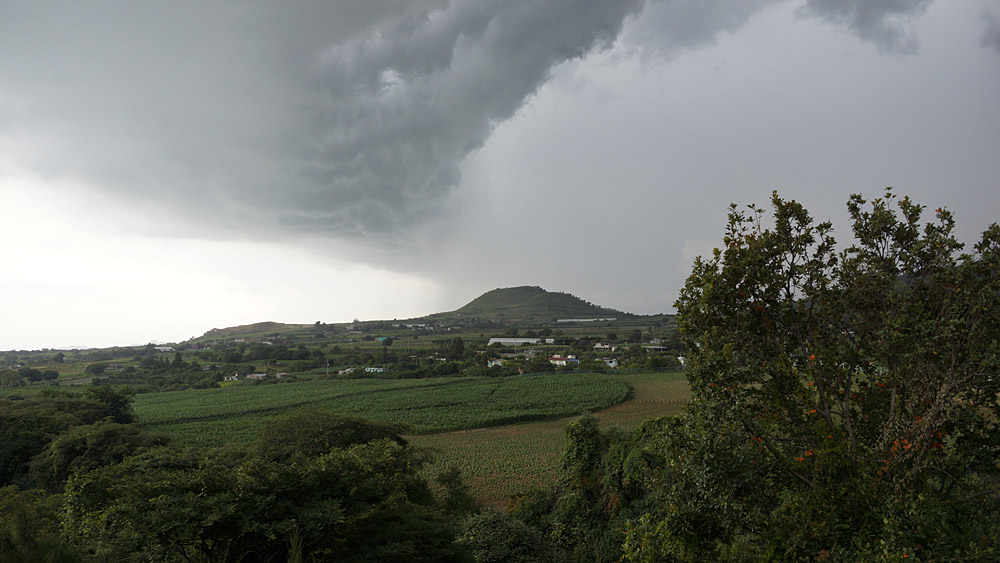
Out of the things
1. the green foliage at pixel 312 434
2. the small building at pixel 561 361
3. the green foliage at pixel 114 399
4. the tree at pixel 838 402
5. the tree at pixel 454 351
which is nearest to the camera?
the tree at pixel 838 402

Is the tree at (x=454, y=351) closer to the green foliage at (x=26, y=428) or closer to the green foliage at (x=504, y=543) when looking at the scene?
the green foliage at (x=26, y=428)

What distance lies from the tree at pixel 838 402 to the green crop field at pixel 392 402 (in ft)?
136

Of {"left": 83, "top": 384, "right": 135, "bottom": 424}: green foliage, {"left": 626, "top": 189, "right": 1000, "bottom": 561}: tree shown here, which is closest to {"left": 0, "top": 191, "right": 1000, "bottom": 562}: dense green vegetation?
{"left": 626, "top": 189, "right": 1000, "bottom": 561}: tree

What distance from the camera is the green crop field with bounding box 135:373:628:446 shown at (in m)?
49.3

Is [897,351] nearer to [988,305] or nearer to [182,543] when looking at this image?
[988,305]

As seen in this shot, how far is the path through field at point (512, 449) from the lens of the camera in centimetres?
2894

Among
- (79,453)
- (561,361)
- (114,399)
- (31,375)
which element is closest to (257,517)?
(79,453)

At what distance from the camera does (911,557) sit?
17.9ft

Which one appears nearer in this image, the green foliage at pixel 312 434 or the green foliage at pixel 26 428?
the green foliage at pixel 312 434

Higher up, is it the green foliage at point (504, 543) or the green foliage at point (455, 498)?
the green foliage at point (504, 543)

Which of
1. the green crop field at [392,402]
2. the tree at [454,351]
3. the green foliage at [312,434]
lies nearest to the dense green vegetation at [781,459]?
the green foliage at [312,434]

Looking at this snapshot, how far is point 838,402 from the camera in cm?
739

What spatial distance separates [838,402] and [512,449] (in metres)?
33.4

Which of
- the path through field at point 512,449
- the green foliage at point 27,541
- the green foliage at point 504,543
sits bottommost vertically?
the path through field at point 512,449
